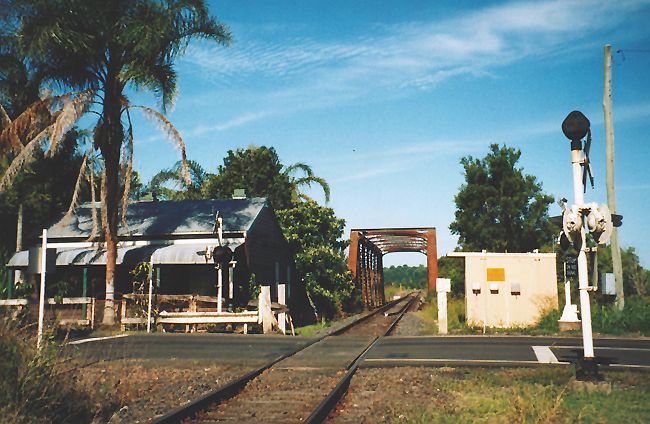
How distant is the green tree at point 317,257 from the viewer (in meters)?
30.8

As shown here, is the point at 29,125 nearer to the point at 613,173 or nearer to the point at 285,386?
the point at 285,386

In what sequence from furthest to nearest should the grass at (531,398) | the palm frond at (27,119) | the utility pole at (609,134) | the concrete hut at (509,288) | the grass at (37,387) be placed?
the utility pole at (609,134) < the concrete hut at (509,288) < the palm frond at (27,119) < the grass at (531,398) < the grass at (37,387)

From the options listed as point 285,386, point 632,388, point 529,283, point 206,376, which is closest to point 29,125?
point 206,376

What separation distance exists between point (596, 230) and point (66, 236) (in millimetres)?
23181

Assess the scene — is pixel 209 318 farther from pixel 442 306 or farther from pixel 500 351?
pixel 500 351

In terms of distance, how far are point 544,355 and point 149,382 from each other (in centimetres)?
753

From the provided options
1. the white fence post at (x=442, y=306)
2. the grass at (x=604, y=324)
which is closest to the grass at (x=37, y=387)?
the white fence post at (x=442, y=306)

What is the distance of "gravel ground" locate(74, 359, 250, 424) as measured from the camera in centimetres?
759

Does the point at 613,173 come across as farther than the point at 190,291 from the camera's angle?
No

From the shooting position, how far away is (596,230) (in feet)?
28.1

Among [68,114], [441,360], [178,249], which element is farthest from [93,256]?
[441,360]

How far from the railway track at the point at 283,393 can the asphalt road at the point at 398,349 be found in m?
0.29

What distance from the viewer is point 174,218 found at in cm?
2700

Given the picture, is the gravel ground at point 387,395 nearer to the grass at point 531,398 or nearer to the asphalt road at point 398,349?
the grass at point 531,398
